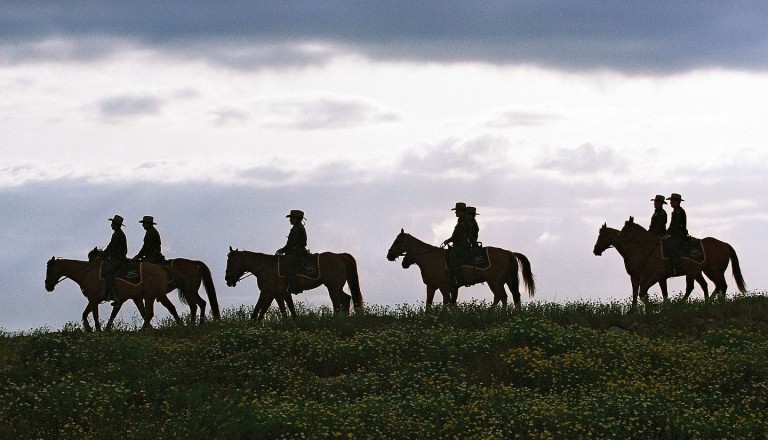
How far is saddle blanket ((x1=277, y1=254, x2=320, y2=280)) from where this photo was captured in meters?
29.2

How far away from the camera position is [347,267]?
97.5ft

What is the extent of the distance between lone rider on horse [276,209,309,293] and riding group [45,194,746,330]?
0.09ft

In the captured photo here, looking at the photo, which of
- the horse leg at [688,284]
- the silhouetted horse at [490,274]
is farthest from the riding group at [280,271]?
the horse leg at [688,284]

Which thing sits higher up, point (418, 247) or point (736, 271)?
point (418, 247)

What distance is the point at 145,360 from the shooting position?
2194 centimetres

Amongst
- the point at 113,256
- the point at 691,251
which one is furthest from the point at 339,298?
the point at 691,251

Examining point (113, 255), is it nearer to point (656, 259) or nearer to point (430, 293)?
point (430, 293)

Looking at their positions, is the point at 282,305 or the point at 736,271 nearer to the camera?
the point at 282,305

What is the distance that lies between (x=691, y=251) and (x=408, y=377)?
12642 mm

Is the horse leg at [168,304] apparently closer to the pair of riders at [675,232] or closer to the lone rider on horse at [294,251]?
the lone rider on horse at [294,251]

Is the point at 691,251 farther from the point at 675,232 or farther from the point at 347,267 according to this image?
the point at 347,267

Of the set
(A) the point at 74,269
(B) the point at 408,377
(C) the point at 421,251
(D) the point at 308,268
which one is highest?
(A) the point at 74,269

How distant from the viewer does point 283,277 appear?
95.8ft

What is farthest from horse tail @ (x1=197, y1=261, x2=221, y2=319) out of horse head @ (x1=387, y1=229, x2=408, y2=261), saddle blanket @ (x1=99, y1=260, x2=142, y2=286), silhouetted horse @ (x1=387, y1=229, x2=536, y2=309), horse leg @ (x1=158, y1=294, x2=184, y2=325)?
silhouetted horse @ (x1=387, y1=229, x2=536, y2=309)
